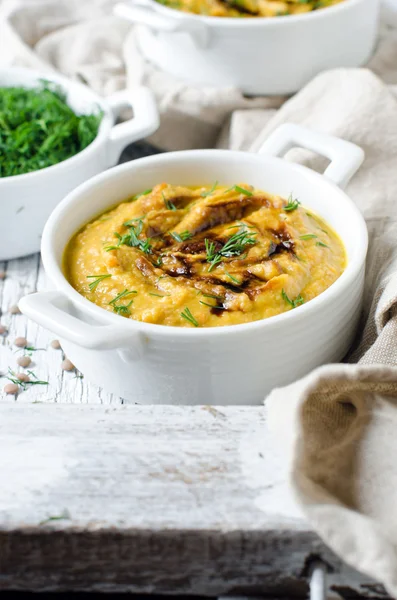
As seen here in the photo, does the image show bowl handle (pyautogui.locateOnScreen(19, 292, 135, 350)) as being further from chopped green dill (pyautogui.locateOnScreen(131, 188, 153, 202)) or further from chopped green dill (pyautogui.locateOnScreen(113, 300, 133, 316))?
chopped green dill (pyautogui.locateOnScreen(131, 188, 153, 202))

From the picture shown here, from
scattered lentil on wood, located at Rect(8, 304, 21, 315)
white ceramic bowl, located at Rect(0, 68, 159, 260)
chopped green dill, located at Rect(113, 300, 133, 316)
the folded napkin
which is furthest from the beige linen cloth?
scattered lentil on wood, located at Rect(8, 304, 21, 315)

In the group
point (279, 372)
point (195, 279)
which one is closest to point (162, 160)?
point (195, 279)

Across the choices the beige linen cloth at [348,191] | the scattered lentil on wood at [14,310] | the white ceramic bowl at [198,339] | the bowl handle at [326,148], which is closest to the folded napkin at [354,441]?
the beige linen cloth at [348,191]

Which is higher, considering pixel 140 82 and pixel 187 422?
pixel 187 422

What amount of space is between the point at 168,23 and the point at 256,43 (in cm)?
28

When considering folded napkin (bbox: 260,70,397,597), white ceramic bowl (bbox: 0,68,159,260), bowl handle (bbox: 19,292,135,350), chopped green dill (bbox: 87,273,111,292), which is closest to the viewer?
folded napkin (bbox: 260,70,397,597)

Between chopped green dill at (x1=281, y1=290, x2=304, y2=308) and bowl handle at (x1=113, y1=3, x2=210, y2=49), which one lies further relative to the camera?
bowl handle at (x1=113, y1=3, x2=210, y2=49)

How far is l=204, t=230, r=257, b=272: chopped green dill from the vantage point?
70.9 inches

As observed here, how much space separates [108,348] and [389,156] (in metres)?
1.08

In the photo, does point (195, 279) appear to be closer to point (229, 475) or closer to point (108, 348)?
point (108, 348)

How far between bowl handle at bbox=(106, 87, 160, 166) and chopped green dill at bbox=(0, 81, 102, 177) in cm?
7

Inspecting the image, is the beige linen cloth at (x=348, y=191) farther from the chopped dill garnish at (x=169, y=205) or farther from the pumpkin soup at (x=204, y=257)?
the chopped dill garnish at (x=169, y=205)

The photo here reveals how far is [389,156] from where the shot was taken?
2229mm

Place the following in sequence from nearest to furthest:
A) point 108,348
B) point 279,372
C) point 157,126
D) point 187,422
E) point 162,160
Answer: point 187,422
point 108,348
point 279,372
point 162,160
point 157,126
